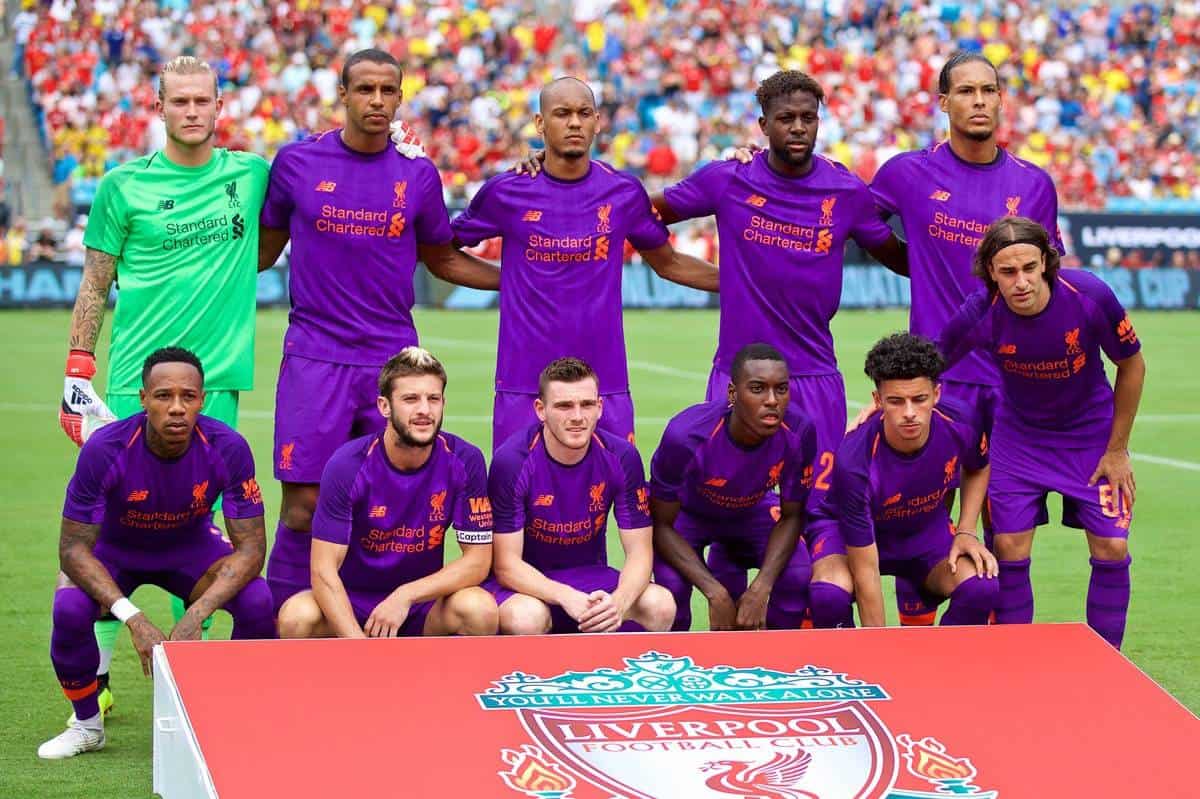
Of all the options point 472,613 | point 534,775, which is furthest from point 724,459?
point 534,775

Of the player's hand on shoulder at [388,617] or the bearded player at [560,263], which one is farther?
the bearded player at [560,263]

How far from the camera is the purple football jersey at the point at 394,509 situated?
657cm

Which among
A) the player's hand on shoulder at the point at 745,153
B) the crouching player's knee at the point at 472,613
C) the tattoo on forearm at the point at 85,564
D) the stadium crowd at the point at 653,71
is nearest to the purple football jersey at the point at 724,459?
the crouching player's knee at the point at 472,613

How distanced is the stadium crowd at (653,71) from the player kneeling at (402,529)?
61.8ft

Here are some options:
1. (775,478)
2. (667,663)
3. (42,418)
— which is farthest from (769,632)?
(42,418)

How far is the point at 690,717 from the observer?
17.7ft

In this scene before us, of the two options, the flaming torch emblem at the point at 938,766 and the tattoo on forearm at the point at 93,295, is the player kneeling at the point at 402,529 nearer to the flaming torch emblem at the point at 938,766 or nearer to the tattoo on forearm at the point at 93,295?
the tattoo on forearm at the point at 93,295

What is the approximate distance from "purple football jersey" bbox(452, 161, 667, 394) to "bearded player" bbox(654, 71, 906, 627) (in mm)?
400

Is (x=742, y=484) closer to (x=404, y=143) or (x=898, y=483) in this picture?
(x=898, y=483)

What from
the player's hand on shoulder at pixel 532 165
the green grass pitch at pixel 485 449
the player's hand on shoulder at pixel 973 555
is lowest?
the green grass pitch at pixel 485 449

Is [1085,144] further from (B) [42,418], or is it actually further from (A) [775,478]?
(A) [775,478]

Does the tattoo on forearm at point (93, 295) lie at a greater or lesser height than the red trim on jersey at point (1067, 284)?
lesser

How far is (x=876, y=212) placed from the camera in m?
7.66

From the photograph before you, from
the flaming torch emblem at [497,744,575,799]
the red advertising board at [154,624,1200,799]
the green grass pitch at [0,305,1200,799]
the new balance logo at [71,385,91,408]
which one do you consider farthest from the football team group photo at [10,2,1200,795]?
the flaming torch emblem at [497,744,575,799]
